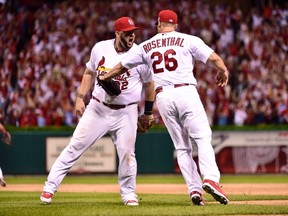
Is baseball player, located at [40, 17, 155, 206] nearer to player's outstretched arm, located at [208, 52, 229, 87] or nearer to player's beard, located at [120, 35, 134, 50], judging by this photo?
player's beard, located at [120, 35, 134, 50]

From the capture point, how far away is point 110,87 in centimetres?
930

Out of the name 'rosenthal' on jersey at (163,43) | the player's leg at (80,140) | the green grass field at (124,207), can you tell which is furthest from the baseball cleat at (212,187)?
the player's leg at (80,140)

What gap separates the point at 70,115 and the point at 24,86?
1.84m

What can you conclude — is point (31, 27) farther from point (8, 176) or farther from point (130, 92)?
point (130, 92)

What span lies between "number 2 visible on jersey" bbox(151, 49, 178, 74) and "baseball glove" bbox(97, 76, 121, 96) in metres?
0.66

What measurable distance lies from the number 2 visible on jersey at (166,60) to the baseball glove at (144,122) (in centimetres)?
106

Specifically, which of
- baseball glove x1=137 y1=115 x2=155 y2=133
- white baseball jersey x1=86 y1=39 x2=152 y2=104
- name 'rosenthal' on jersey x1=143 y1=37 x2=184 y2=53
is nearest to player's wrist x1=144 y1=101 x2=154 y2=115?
baseball glove x1=137 y1=115 x2=155 y2=133

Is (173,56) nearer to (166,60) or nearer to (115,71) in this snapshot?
(166,60)

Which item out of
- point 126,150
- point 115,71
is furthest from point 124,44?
point 126,150

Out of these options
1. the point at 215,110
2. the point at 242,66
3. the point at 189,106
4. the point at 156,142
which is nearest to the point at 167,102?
the point at 189,106

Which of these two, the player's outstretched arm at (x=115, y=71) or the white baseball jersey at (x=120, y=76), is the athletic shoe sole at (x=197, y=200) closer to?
the white baseball jersey at (x=120, y=76)

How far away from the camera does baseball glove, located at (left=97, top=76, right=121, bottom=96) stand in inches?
364

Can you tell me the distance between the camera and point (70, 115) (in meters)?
20.5

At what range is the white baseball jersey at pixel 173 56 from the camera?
8773 mm
